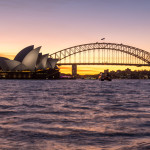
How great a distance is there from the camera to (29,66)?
428ft

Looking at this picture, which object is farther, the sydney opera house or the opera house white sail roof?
the sydney opera house

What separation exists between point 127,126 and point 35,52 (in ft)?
348

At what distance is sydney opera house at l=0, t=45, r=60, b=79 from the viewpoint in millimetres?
120375

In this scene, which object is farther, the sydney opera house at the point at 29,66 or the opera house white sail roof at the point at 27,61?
the sydney opera house at the point at 29,66

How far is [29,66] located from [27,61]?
5232 mm

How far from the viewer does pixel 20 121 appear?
13.5 metres

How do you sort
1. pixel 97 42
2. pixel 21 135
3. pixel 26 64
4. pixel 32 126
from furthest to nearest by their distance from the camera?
pixel 97 42, pixel 26 64, pixel 32 126, pixel 21 135

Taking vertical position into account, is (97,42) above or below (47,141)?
above

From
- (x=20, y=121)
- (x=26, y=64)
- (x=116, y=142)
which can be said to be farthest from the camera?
(x=26, y=64)

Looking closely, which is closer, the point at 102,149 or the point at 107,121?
the point at 102,149

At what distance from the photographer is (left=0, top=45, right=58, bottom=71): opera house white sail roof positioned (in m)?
118

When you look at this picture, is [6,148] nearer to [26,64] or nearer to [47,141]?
[47,141]

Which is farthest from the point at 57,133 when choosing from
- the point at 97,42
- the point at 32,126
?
the point at 97,42

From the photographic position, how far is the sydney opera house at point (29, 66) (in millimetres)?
120375
